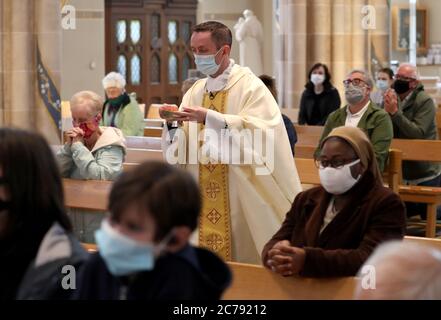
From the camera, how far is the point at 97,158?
6.86 metres

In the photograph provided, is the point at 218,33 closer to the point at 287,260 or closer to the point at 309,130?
the point at 287,260

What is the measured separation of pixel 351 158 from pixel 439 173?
5322 millimetres

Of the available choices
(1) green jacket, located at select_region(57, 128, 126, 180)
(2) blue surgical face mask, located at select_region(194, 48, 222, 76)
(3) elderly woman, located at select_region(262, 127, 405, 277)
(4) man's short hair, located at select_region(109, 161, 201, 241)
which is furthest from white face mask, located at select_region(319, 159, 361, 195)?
(1) green jacket, located at select_region(57, 128, 126, 180)

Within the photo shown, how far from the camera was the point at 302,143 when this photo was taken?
10109 millimetres

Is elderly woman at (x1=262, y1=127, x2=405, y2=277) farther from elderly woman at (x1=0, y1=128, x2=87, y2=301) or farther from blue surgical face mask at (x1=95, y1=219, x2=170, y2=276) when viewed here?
blue surgical face mask at (x1=95, y1=219, x2=170, y2=276)

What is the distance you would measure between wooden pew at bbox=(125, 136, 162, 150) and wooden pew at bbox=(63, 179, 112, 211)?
3.01 metres

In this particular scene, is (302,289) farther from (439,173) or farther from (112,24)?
(112,24)

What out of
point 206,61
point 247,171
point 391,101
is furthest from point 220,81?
point 391,101

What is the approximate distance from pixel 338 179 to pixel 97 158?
255 centimetres

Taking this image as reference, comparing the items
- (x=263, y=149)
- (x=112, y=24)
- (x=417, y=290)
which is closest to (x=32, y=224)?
(x=417, y=290)

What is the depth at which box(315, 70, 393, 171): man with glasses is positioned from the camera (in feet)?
25.8

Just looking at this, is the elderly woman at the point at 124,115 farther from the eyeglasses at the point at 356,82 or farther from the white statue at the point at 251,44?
the white statue at the point at 251,44

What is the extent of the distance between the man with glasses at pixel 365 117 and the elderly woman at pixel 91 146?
1756 mm

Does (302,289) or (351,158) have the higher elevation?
(351,158)
